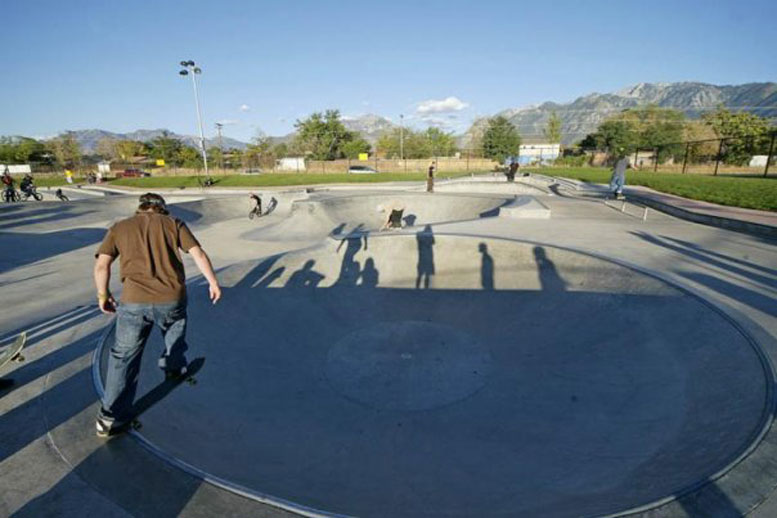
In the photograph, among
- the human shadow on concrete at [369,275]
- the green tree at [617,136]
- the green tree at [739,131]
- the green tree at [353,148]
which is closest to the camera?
the human shadow on concrete at [369,275]

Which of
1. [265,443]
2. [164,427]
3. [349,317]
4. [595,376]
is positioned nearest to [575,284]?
[595,376]

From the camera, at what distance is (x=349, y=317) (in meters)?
6.84

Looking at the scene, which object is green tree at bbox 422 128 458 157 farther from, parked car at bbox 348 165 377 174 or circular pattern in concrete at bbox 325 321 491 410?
circular pattern in concrete at bbox 325 321 491 410

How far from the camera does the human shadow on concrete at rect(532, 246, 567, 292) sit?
6988mm

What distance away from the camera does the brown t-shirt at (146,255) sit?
9.23 ft

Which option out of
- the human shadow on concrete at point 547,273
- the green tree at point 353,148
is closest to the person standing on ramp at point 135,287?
the human shadow on concrete at point 547,273

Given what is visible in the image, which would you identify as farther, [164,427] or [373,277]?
[373,277]

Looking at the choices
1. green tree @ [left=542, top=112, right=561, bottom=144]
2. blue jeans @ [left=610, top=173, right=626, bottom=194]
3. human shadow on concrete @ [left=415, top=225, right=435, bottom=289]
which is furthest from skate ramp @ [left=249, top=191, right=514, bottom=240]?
green tree @ [left=542, top=112, right=561, bottom=144]

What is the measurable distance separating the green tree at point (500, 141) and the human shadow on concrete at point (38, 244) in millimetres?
70960

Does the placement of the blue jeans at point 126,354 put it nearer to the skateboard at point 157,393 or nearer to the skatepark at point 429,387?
the skateboard at point 157,393

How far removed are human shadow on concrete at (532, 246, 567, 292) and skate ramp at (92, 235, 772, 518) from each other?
0.04 m

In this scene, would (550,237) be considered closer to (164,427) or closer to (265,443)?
(265,443)

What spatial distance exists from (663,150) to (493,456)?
78382 millimetres

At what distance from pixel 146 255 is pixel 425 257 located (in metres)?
6.68
